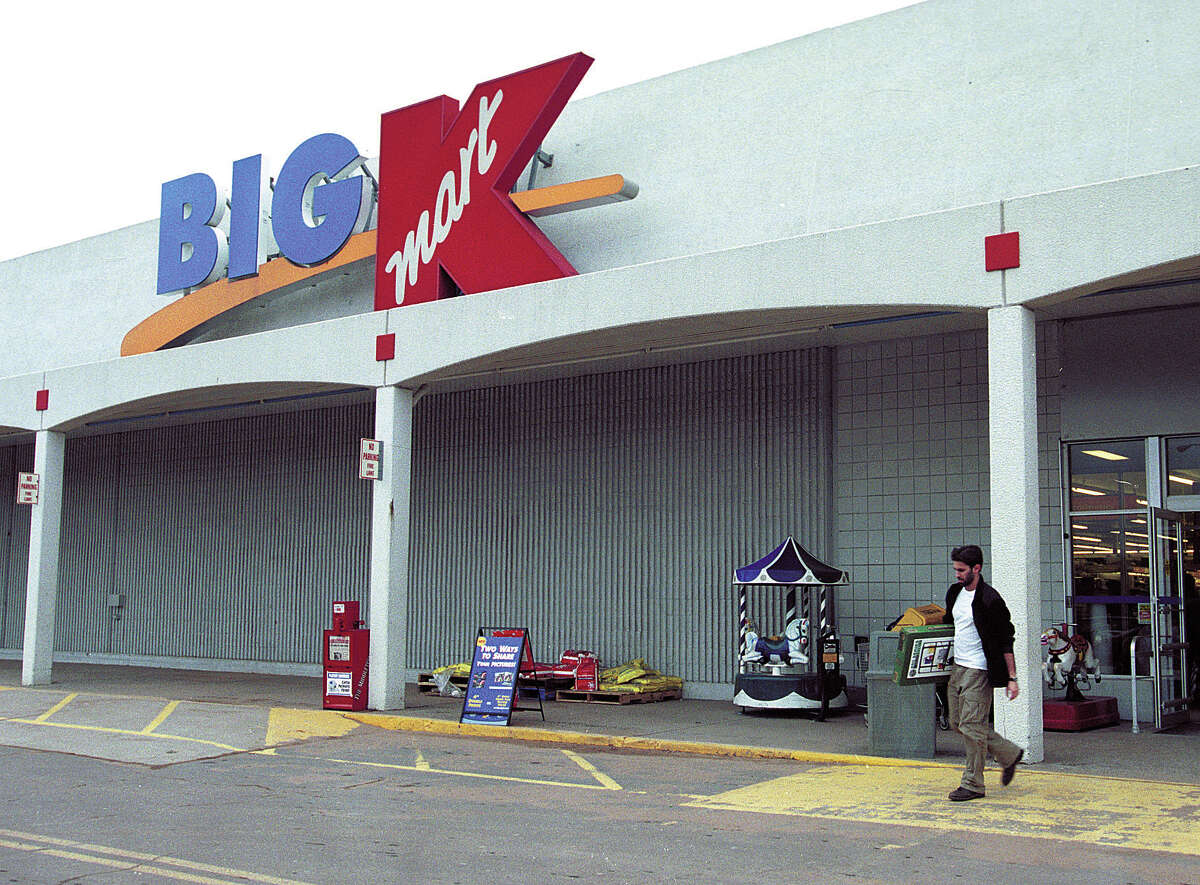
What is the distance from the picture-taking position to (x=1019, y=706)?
10.8 meters

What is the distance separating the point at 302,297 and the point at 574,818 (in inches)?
557

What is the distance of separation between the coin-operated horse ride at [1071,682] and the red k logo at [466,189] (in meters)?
7.32

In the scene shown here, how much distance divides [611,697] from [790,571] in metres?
3.26

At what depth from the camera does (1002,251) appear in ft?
36.4

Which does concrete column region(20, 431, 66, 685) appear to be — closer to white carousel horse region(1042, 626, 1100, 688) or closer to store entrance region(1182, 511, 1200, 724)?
white carousel horse region(1042, 626, 1100, 688)

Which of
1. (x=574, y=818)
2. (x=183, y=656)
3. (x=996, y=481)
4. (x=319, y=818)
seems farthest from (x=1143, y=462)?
(x=183, y=656)

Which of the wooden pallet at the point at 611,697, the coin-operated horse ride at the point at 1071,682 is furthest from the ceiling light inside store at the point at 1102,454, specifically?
the wooden pallet at the point at 611,697

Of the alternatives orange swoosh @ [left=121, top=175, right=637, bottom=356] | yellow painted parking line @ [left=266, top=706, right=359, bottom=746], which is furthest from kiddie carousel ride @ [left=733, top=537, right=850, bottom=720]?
orange swoosh @ [left=121, top=175, right=637, bottom=356]

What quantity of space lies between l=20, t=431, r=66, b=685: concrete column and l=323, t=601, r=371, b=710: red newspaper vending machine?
20.6ft

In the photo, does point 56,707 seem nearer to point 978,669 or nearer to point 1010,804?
point 978,669

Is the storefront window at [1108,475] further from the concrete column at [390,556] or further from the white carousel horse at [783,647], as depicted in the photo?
the concrete column at [390,556]

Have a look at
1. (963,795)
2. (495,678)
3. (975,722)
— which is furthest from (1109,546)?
(495,678)

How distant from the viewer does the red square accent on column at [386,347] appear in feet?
52.6

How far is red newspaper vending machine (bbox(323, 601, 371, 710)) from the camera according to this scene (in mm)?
15641
